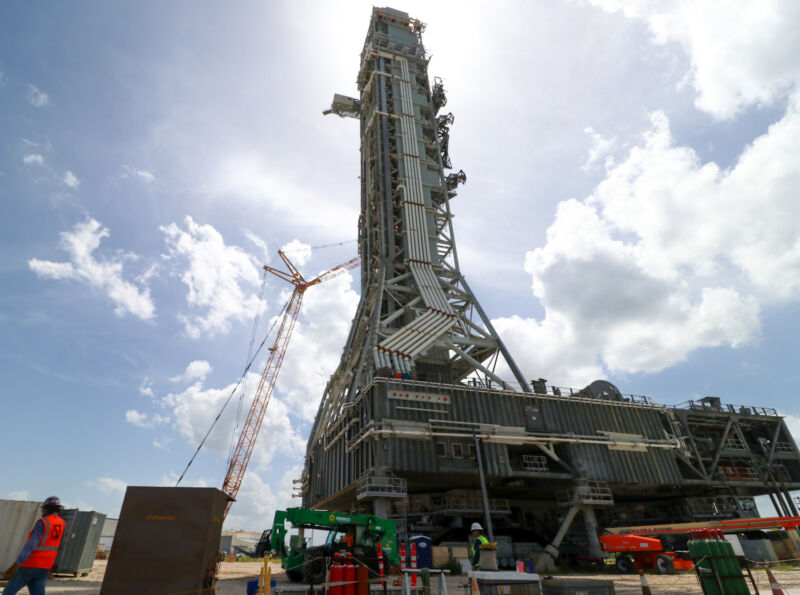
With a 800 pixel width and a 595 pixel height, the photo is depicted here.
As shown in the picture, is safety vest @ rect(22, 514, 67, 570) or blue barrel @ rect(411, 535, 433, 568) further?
blue barrel @ rect(411, 535, 433, 568)

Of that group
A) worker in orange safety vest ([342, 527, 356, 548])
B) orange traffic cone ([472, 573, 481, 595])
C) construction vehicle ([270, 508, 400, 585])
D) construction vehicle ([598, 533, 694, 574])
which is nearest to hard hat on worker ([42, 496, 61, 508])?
construction vehicle ([270, 508, 400, 585])

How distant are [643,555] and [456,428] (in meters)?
12.1

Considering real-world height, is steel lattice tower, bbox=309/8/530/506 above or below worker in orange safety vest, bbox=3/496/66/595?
above

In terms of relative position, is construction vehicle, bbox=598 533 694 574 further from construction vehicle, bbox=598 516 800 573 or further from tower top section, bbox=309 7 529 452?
tower top section, bbox=309 7 529 452

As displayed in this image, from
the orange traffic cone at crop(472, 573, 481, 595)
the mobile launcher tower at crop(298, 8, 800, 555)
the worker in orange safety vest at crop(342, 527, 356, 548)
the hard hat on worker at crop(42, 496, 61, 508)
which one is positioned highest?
the mobile launcher tower at crop(298, 8, 800, 555)

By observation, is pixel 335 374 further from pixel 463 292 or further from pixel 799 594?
pixel 799 594

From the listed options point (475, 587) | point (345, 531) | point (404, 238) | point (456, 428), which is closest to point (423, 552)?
point (345, 531)

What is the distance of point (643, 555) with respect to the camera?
2295 centimetres

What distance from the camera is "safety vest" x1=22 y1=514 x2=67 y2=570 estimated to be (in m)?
8.28

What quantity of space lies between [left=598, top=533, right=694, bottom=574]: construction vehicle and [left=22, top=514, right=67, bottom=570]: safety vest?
24.0m

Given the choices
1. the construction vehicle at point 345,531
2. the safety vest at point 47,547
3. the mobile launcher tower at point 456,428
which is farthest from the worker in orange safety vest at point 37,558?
the mobile launcher tower at point 456,428

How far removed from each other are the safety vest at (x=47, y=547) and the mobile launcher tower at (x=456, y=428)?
19.5 m

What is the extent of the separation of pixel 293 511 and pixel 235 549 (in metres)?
71.4

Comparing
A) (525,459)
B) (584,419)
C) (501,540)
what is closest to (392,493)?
(501,540)
